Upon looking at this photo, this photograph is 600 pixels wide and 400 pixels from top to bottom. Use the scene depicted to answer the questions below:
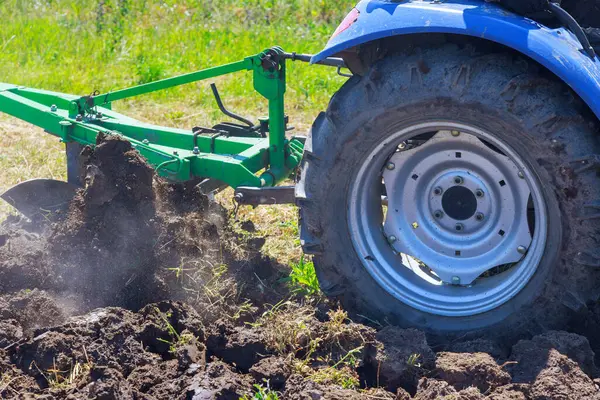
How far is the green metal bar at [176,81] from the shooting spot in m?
4.62

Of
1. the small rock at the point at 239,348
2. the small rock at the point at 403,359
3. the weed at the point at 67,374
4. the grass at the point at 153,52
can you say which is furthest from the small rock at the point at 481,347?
the grass at the point at 153,52

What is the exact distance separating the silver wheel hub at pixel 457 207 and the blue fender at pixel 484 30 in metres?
0.52

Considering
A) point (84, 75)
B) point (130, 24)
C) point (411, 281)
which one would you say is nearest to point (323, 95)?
point (84, 75)

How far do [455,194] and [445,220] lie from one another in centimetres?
13

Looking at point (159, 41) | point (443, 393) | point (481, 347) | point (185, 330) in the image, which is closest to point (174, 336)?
point (185, 330)

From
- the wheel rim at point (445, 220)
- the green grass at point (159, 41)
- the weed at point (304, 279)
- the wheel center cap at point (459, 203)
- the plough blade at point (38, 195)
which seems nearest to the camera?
the wheel rim at point (445, 220)

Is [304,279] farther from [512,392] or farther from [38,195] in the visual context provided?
[38,195]

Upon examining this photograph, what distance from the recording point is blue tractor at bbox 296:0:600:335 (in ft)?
11.0

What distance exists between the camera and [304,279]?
441cm

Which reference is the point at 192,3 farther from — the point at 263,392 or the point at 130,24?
the point at 263,392

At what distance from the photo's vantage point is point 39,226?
484 centimetres

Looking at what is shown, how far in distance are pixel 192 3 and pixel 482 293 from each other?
24.0 ft

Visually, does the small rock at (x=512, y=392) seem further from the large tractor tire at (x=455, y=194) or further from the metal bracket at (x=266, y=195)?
the metal bracket at (x=266, y=195)

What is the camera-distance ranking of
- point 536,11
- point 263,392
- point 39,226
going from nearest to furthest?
point 263,392 < point 536,11 < point 39,226
